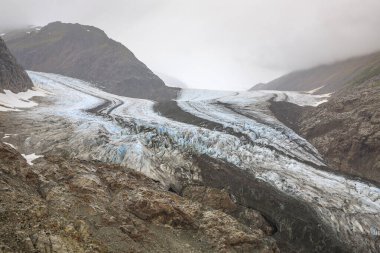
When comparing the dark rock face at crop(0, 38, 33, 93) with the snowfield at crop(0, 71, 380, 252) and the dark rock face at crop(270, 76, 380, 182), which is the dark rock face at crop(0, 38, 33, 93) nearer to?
the snowfield at crop(0, 71, 380, 252)

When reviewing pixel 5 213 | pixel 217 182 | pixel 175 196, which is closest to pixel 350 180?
pixel 217 182

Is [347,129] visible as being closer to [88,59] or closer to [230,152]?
[230,152]

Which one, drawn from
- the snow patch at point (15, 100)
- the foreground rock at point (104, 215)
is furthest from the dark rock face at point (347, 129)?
the snow patch at point (15, 100)

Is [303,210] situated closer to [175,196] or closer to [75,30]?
[175,196]

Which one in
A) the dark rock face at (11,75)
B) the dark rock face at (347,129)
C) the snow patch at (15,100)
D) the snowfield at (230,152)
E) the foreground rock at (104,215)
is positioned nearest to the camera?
the foreground rock at (104,215)

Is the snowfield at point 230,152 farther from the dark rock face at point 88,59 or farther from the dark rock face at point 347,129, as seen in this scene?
the dark rock face at point 88,59
